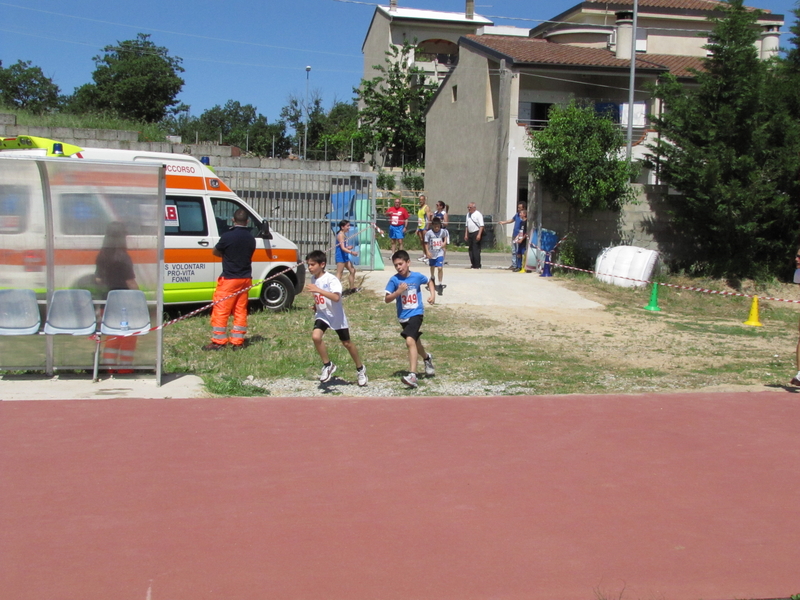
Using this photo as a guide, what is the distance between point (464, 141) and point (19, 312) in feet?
91.7

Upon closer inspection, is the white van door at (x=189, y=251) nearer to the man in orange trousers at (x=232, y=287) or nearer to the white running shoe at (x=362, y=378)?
the man in orange trousers at (x=232, y=287)

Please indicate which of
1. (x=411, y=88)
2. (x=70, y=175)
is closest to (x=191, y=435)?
(x=70, y=175)

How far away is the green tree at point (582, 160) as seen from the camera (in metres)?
19.1

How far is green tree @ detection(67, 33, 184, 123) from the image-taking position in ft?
196

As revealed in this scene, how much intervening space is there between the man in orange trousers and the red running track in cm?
258

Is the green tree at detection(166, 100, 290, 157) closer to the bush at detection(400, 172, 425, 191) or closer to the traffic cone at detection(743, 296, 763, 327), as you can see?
the bush at detection(400, 172, 425, 191)

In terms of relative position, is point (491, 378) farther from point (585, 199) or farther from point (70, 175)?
point (585, 199)

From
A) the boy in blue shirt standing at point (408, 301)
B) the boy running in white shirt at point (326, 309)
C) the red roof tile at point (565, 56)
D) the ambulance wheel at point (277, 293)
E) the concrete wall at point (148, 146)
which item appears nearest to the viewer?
the boy running in white shirt at point (326, 309)

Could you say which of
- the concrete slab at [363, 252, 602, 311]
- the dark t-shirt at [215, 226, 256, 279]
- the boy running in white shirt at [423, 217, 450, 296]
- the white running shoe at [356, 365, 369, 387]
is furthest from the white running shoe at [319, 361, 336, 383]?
the boy running in white shirt at [423, 217, 450, 296]

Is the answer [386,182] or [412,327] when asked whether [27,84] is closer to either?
[386,182]

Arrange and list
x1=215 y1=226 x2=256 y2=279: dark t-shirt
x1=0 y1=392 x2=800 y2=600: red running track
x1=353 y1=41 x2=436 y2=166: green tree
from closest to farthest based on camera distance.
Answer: x1=0 y1=392 x2=800 y2=600: red running track, x1=215 y1=226 x2=256 y2=279: dark t-shirt, x1=353 y1=41 x2=436 y2=166: green tree

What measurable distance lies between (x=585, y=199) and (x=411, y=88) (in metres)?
30.8

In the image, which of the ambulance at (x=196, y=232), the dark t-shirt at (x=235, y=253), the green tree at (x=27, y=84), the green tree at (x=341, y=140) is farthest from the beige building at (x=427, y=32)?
the dark t-shirt at (x=235, y=253)

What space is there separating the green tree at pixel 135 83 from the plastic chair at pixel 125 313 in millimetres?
53745
